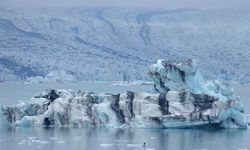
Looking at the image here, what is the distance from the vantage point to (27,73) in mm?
135250

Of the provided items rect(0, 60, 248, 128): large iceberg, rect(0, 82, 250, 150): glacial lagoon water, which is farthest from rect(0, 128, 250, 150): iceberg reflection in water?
rect(0, 60, 248, 128): large iceberg

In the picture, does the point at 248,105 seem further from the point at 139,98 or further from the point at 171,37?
the point at 171,37

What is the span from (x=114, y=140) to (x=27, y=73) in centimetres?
9116

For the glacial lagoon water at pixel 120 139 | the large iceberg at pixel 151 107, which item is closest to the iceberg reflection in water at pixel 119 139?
the glacial lagoon water at pixel 120 139

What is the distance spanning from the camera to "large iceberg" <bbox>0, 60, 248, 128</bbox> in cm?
4753

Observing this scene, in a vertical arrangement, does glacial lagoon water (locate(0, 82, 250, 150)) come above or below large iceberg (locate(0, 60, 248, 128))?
below

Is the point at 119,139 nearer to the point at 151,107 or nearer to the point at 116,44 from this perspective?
the point at 151,107

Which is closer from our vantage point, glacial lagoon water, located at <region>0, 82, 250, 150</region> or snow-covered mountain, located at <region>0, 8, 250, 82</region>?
glacial lagoon water, located at <region>0, 82, 250, 150</region>

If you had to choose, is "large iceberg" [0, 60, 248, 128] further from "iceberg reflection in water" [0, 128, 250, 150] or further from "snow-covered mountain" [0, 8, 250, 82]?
"snow-covered mountain" [0, 8, 250, 82]

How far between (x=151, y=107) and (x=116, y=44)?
109m

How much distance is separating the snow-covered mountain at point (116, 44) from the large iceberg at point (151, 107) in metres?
76.8

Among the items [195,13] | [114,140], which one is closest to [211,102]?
[114,140]

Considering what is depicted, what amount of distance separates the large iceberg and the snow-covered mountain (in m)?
76.8

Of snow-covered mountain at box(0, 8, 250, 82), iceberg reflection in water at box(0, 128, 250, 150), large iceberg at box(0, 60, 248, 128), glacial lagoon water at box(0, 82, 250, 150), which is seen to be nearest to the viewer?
glacial lagoon water at box(0, 82, 250, 150)
